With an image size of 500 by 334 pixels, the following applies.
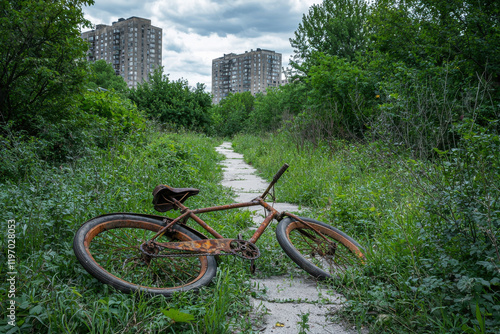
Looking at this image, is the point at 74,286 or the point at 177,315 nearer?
the point at 177,315

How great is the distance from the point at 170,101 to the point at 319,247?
57.4 feet

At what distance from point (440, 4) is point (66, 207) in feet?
28.9

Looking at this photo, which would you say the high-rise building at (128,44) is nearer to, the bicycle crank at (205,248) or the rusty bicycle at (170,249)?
the rusty bicycle at (170,249)

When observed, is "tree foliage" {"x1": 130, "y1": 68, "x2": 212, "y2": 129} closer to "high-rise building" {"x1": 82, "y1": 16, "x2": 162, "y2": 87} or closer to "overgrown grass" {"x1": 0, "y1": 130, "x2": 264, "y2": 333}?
"overgrown grass" {"x1": 0, "y1": 130, "x2": 264, "y2": 333}

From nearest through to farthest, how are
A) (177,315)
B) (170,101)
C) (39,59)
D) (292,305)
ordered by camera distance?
(177,315) < (292,305) < (39,59) < (170,101)

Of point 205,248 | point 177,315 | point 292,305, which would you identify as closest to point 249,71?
point 205,248

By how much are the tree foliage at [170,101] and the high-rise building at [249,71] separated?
286 ft

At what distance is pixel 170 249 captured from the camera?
2738mm

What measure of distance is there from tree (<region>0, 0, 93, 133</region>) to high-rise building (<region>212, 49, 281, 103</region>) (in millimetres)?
102290

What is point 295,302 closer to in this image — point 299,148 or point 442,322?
point 442,322

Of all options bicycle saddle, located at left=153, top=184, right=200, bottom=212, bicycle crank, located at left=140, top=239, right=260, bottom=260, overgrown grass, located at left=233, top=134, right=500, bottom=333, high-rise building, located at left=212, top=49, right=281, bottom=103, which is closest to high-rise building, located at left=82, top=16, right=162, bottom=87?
high-rise building, located at left=212, top=49, right=281, bottom=103

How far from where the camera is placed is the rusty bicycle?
89.9 inches

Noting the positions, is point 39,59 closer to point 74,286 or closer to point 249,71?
point 74,286

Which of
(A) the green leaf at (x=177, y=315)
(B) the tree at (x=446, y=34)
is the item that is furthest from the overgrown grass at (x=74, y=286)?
(B) the tree at (x=446, y=34)
